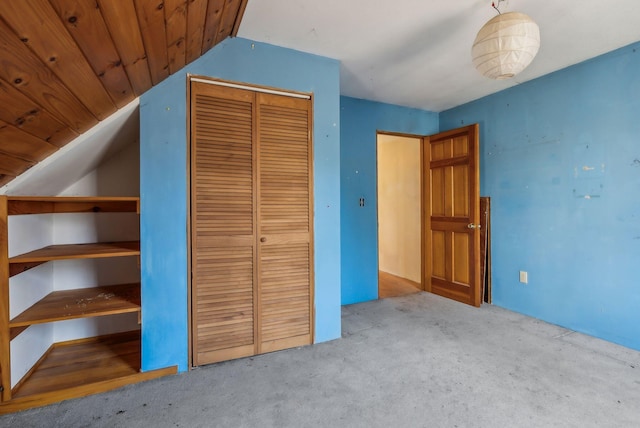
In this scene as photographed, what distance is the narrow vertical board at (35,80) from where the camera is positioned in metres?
0.91

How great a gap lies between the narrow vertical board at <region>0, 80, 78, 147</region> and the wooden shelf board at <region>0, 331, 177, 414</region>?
1.46 meters

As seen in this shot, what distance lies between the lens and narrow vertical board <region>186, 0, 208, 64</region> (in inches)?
59.1

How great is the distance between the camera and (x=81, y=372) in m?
2.02

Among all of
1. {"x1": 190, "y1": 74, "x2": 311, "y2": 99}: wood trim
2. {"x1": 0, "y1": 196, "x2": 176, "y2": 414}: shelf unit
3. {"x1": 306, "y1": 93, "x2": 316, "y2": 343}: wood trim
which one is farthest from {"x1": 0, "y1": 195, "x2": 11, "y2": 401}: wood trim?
{"x1": 306, "y1": 93, "x2": 316, "y2": 343}: wood trim

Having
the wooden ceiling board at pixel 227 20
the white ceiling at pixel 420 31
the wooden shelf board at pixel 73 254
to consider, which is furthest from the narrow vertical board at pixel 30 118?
A: the white ceiling at pixel 420 31

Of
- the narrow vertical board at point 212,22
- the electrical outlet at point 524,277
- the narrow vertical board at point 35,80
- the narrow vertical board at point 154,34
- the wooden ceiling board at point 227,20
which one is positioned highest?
the wooden ceiling board at point 227,20

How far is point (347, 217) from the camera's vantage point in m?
3.69

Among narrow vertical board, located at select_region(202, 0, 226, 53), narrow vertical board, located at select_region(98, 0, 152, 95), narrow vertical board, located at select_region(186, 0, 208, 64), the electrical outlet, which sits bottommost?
the electrical outlet

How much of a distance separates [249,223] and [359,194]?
1.81 m

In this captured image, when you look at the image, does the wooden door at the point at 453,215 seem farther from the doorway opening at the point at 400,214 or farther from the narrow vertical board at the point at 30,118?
the narrow vertical board at the point at 30,118

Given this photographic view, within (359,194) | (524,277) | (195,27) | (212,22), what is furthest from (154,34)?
(524,277)

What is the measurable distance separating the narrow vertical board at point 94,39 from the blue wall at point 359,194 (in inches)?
97.8

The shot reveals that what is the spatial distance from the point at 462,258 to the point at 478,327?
929 millimetres

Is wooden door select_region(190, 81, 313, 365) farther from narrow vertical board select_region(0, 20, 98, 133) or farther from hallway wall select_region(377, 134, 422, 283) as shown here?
hallway wall select_region(377, 134, 422, 283)
